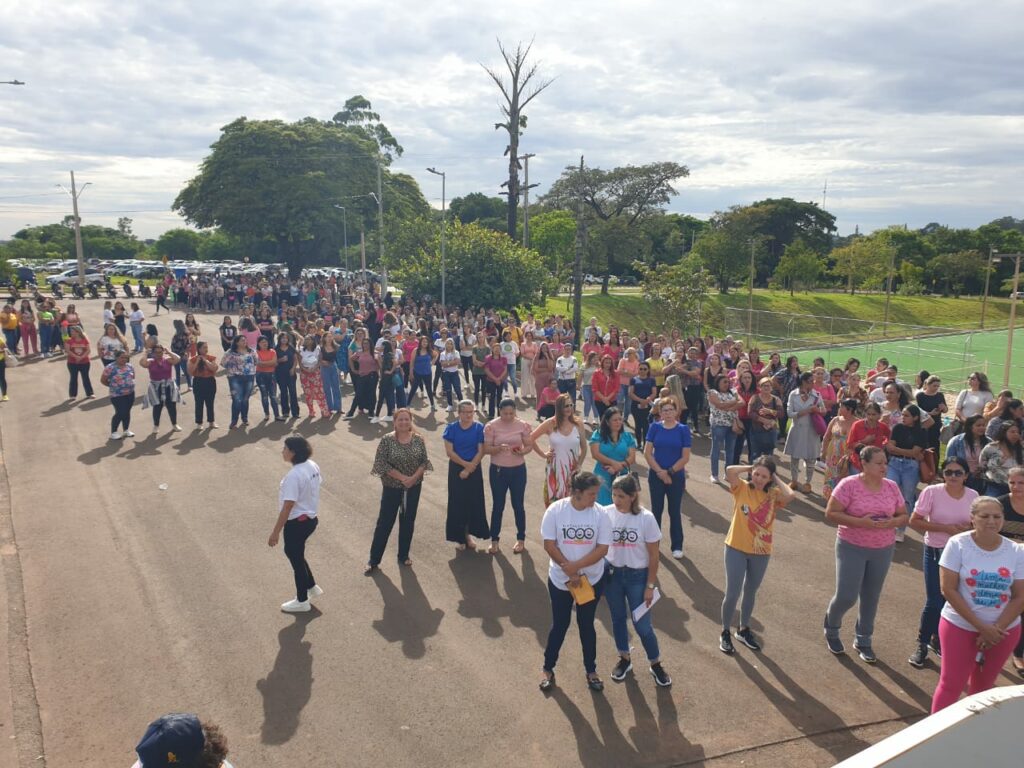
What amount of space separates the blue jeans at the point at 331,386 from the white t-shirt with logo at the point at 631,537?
1024 centimetres

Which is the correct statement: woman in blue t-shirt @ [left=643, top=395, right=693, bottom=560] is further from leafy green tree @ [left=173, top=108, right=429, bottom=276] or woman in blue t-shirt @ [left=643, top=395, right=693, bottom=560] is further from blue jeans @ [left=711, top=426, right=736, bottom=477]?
leafy green tree @ [left=173, top=108, right=429, bottom=276]

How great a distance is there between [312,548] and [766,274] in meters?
63.6

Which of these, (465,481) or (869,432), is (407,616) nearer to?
(465,481)

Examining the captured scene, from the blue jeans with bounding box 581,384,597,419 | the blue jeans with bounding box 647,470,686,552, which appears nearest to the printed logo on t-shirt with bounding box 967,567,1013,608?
the blue jeans with bounding box 647,470,686,552

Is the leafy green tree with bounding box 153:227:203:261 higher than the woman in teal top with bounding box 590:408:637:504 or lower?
higher

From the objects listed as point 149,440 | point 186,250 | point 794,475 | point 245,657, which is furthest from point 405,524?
point 186,250

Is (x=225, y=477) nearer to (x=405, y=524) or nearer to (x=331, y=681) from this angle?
(x=405, y=524)

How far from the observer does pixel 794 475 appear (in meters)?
10.4

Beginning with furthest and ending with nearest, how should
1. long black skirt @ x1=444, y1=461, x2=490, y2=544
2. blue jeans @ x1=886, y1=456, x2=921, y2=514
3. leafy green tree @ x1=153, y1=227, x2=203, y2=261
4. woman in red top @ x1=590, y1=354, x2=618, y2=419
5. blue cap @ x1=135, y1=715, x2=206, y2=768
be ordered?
leafy green tree @ x1=153, y1=227, x2=203, y2=261, woman in red top @ x1=590, y1=354, x2=618, y2=419, blue jeans @ x1=886, y1=456, x2=921, y2=514, long black skirt @ x1=444, y1=461, x2=490, y2=544, blue cap @ x1=135, y1=715, x2=206, y2=768

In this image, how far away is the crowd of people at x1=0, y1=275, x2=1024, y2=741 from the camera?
5.13 meters

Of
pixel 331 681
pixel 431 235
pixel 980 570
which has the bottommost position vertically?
pixel 331 681

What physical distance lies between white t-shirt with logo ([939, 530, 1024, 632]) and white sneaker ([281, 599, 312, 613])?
521cm

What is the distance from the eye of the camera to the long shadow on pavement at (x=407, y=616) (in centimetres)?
609

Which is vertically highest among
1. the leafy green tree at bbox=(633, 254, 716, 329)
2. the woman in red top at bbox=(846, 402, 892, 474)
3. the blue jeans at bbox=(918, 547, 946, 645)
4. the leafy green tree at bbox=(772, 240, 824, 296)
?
the leafy green tree at bbox=(772, 240, 824, 296)
